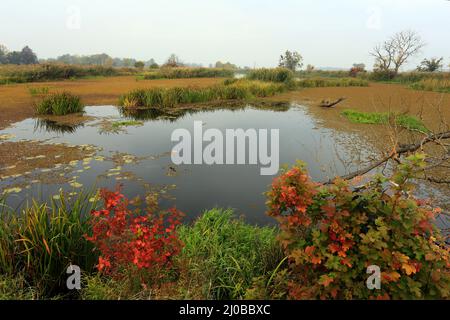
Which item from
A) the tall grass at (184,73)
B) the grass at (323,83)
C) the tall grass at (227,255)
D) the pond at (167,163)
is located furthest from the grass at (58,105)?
the tall grass at (184,73)

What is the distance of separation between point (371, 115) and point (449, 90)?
46.8 ft

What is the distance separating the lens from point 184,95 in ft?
45.5

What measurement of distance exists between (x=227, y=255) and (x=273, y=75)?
21.9 m

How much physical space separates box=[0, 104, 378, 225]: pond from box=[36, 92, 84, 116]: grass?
3.95 ft

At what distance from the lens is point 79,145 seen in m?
6.92

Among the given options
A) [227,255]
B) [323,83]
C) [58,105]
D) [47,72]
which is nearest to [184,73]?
[47,72]

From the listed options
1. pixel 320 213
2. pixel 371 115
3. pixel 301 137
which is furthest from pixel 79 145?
pixel 371 115

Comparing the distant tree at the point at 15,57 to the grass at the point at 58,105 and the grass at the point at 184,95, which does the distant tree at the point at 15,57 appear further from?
the grass at the point at 58,105

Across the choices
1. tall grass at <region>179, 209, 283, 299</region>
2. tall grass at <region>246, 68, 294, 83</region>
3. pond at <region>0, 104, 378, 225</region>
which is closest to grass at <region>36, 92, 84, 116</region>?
pond at <region>0, 104, 378, 225</region>

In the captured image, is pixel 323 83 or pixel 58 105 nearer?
pixel 58 105

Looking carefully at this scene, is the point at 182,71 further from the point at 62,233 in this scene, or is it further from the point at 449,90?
the point at 62,233

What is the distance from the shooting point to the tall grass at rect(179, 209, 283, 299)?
2373 mm

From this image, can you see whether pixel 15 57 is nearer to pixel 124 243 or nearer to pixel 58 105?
pixel 58 105
